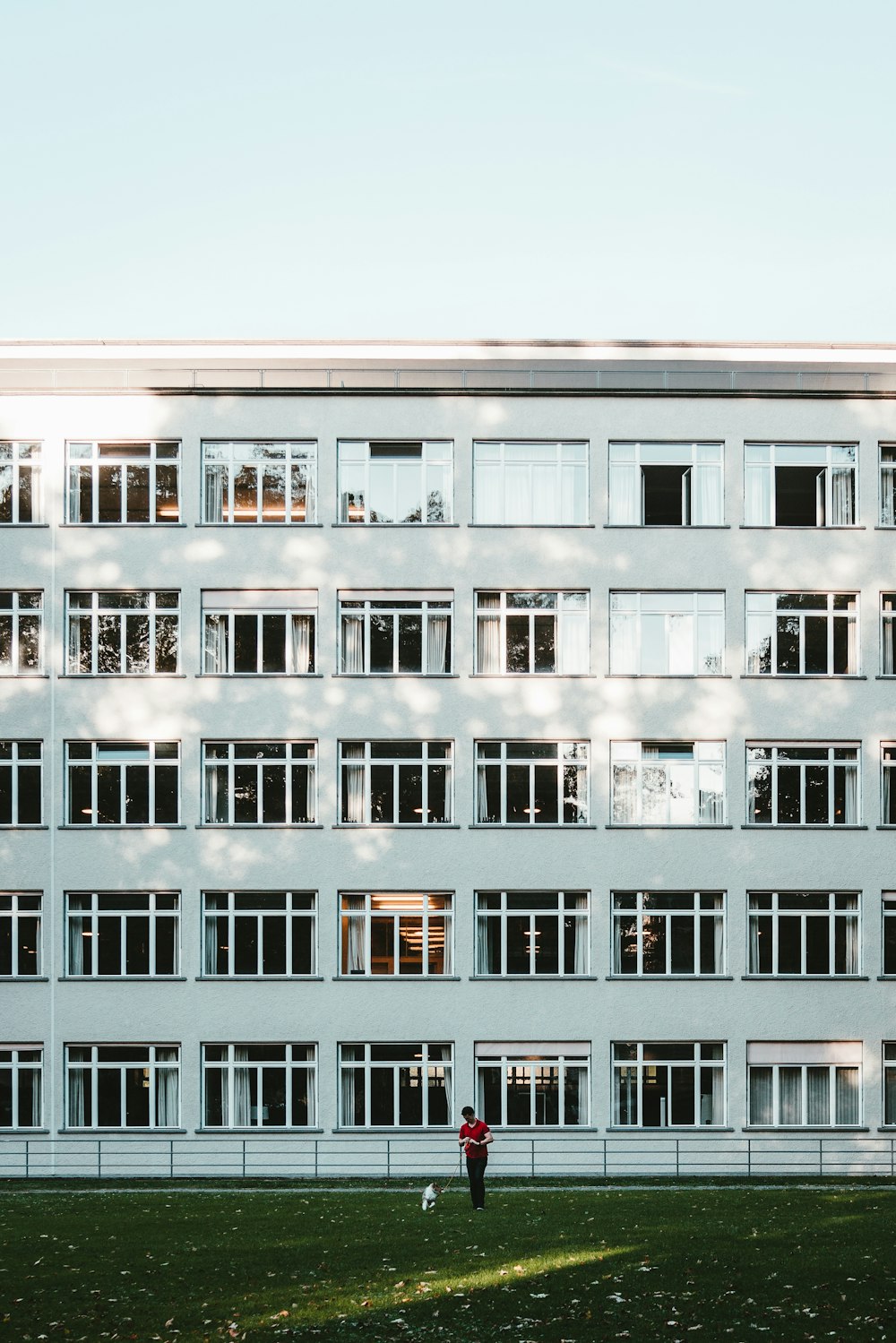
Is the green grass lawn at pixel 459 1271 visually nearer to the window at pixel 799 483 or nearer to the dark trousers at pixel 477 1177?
the dark trousers at pixel 477 1177

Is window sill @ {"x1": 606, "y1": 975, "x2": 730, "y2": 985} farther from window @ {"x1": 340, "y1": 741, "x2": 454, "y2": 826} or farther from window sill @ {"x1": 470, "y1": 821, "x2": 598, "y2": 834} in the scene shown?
window @ {"x1": 340, "y1": 741, "x2": 454, "y2": 826}

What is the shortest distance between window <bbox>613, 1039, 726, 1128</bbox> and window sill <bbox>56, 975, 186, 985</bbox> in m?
8.70

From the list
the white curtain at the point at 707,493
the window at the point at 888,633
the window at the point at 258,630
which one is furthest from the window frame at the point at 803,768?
the window at the point at 258,630

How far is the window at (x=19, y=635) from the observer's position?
3094 centimetres

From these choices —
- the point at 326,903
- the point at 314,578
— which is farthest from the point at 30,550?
the point at 326,903

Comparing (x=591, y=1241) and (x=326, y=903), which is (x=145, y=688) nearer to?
(x=326, y=903)

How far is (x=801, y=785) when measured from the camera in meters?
31.0

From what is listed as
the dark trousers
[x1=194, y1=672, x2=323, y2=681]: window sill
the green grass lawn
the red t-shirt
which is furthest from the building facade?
the red t-shirt

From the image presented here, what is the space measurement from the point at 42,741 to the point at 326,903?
6493mm

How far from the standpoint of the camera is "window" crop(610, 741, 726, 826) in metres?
30.8

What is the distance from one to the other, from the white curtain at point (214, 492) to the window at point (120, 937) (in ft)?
24.9

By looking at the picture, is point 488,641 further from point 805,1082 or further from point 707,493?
point 805,1082

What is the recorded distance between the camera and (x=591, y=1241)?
663 inches

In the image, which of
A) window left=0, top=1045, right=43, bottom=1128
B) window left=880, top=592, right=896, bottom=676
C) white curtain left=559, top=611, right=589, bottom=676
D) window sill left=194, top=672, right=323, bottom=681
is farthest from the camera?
window left=880, top=592, right=896, bottom=676
